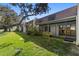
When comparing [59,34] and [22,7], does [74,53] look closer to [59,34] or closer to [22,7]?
[59,34]

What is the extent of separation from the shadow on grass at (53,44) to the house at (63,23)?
263mm

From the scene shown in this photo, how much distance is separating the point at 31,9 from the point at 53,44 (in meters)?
1.35

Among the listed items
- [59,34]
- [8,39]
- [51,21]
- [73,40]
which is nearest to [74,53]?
[73,40]

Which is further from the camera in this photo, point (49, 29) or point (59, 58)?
point (49, 29)

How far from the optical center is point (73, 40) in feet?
19.3

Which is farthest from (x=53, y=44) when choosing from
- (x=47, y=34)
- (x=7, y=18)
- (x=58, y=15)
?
(x=7, y=18)

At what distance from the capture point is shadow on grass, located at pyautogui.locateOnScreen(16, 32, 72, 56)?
5812 mm

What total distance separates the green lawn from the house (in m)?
0.31

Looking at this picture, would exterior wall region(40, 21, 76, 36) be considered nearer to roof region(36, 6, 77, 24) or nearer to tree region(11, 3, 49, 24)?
roof region(36, 6, 77, 24)

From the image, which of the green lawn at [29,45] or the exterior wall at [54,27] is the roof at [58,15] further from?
the green lawn at [29,45]

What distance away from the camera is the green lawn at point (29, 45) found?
18.9ft

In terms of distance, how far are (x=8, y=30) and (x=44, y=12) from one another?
1332 mm

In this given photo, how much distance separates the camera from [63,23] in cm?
631

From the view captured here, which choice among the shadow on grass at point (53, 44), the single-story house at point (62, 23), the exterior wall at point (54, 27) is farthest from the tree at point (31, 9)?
the shadow on grass at point (53, 44)
